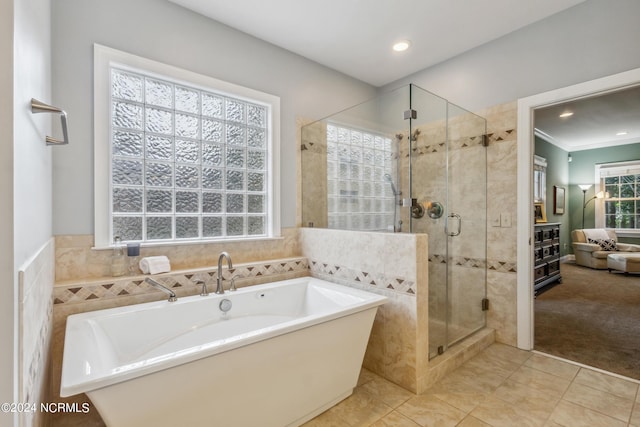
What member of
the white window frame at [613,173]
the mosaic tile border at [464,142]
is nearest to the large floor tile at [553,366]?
the mosaic tile border at [464,142]

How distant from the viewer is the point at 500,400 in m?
1.88

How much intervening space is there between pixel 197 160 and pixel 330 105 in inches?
62.5

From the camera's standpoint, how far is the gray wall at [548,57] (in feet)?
6.97

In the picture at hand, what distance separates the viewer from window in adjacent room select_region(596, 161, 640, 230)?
6.29 metres

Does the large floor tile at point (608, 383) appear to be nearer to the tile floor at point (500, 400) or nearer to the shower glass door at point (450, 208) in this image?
the tile floor at point (500, 400)

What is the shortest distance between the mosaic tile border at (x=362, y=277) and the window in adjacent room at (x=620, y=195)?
7.36 metres

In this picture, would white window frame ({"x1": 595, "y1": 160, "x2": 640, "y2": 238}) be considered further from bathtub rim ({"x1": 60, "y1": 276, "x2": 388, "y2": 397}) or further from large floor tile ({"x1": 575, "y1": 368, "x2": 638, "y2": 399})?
bathtub rim ({"x1": 60, "y1": 276, "x2": 388, "y2": 397})

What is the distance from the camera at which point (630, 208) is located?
6375 mm

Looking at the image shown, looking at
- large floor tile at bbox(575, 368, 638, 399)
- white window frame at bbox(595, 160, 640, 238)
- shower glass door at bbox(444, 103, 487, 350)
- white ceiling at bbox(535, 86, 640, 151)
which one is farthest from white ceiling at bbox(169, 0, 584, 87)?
white window frame at bbox(595, 160, 640, 238)

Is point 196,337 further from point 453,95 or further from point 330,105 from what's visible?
point 453,95

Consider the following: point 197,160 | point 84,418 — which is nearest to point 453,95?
point 197,160

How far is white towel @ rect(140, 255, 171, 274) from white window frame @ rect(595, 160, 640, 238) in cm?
869

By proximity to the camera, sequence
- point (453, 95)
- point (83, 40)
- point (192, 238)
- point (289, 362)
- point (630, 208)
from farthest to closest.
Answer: point (630, 208) → point (453, 95) → point (192, 238) → point (83, 40) → point (289, 362)

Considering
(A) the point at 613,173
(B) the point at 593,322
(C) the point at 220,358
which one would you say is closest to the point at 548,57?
(B) the point at 593,322
